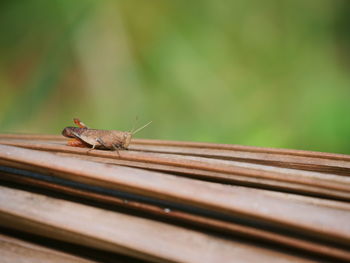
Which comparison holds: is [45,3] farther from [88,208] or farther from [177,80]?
[88,208]

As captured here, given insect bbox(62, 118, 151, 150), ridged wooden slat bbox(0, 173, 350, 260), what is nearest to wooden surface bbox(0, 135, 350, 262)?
ridged wooden slat bbox(0, 173, 350, 260)

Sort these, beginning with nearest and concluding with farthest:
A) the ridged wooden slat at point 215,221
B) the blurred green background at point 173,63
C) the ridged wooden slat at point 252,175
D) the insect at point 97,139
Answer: the ridged wooden slat at point 215,221 < the ridged wooden slat at point 252,175 < the insect at point 97,139 < the blurred green background at point 173,63

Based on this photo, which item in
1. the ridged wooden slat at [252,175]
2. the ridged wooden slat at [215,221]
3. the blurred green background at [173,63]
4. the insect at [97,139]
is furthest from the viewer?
the blurred green background at [173,63]

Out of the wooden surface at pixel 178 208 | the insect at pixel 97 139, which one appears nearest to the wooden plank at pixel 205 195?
the wooden surface at pixel 178 208

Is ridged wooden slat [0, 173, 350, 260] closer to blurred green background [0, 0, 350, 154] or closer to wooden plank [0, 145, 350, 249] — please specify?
wooden plank [0, 145, 350, 249]

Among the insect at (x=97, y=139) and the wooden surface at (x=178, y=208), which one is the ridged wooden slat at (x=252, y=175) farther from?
the insect at (x=97, y=139)

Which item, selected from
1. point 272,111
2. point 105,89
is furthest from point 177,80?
point 272,111
